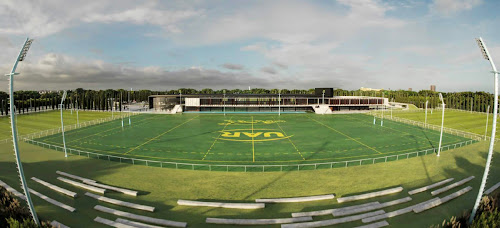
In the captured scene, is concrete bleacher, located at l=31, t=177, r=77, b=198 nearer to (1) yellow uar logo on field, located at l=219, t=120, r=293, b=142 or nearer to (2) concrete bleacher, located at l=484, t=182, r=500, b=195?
(1) yellow uar logo on field, located at l=219, t=120, r=293, b=142

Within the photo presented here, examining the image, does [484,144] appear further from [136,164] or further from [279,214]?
[136,164]

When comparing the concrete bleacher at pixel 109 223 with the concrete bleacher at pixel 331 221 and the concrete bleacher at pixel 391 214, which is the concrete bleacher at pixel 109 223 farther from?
the concrete bleacher at pixel 391 214

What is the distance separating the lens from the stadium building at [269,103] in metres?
107

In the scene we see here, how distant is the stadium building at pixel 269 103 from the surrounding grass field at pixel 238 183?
71834 mm

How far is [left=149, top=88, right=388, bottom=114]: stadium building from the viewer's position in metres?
107

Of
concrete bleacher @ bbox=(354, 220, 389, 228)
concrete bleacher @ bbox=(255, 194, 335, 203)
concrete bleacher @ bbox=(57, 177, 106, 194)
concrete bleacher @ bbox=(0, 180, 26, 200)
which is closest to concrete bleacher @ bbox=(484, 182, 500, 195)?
concrete bleacher @ bbox=(354, 220, 389, 228)

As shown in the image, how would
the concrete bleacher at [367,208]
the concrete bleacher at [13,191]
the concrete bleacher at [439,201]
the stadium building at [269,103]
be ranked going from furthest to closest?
the stadium building at [269,103]
the concrete bleacher at [13,191]
the concrete bleacher at [439,201]
the concrete bleacher at [367,208]

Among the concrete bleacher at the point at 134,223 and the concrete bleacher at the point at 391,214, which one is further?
the concrete bleacher at the point at 391,214

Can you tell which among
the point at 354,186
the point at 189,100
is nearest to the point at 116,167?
the point at 354,186

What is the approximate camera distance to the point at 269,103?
108000mm

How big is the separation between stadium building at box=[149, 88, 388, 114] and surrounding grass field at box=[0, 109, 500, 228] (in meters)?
71.8

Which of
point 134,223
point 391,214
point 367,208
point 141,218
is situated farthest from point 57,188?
point 391,214

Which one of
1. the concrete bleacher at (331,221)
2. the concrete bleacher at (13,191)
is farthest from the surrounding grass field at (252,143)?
the concrete bleacher at (331,221)

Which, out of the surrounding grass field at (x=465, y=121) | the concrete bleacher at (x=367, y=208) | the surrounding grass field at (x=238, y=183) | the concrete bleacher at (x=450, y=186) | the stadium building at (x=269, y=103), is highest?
the stadium building at (x=269, y=103)
